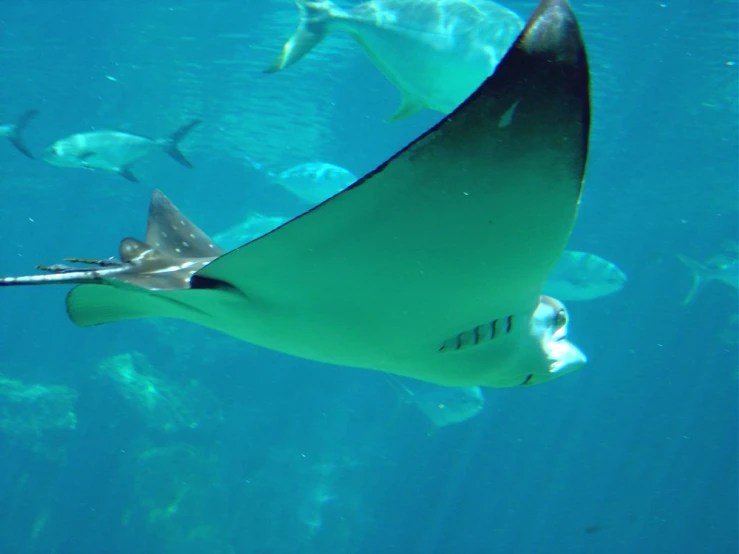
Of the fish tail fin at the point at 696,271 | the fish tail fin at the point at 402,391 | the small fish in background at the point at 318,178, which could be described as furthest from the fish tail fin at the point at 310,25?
the fish tail fin at the point at 696,271

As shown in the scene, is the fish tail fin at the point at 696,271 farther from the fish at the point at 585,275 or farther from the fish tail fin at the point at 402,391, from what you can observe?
the fish tail fin at the point at 402,391

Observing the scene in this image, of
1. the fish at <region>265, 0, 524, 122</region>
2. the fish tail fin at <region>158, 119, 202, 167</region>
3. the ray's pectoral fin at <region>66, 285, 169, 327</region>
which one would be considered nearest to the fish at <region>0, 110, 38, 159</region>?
the fish tail fin at <region>158, 119, 202, 167</region>

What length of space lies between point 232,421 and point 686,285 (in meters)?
24.8

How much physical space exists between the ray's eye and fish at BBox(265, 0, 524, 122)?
10.2ft

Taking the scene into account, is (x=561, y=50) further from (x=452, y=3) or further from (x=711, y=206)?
(x=711, y=206)

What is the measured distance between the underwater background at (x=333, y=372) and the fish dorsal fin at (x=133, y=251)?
1373 cm

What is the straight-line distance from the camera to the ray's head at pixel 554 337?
106 inches

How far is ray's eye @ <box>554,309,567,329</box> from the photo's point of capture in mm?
2771

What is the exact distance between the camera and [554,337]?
2.83 m

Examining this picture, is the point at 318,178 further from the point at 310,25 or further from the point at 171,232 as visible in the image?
the point at 171,232

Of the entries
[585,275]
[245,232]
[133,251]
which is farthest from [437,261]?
[245,232]

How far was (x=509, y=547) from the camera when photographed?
23.1 metres

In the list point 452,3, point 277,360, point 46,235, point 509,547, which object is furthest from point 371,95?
point 46,235

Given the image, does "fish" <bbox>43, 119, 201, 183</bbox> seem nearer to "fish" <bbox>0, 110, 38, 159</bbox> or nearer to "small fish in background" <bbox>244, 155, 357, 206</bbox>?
"fish" <bbox>0, 110, 38, 159</bbox>
